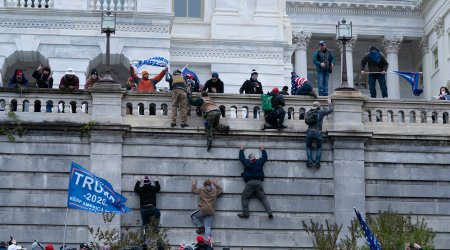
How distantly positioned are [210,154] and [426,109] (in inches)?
271

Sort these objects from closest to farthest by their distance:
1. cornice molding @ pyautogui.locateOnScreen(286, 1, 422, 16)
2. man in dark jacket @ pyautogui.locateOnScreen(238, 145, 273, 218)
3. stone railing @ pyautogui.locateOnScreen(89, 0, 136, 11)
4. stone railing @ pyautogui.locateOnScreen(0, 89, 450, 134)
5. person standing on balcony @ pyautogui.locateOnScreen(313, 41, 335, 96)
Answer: man in dark jacket @ pyautogui.locateOnScreen(238, 145, 273, 218) < stone railing @ pyautogui.locateOnScreen(0, 89, 450, 134) < person standing on balcony @ pyautogui.locateOnScreen(313, 41, 335, 96) < stone railing @ pyautogui.locateOnScreen(89, 0, 136, 11) < cornice molding @ pyautogui.locateOnScreen(286, 1, 422, 16)

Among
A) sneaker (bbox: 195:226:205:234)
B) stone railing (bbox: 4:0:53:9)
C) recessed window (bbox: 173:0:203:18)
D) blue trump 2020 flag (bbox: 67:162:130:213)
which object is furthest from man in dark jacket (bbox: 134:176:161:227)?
recessed window (bbox: 173:0:203:18)

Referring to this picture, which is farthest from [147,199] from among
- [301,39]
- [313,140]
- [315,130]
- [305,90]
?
[301,39]

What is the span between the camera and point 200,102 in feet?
131

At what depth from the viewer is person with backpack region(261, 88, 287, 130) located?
4006 centimetres

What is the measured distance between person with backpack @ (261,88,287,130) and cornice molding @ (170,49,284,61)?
1245 cm

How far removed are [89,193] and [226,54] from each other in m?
18.2

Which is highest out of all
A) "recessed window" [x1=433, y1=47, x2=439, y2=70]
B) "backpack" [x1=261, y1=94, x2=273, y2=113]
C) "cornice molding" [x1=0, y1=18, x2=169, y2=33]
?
"recessed window" [x1=433, y1=47, x2=439, y2=70]

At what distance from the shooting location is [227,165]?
39.9 m

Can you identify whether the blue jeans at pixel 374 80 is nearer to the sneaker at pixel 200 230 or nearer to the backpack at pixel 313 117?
the backpack at pixel 313 117

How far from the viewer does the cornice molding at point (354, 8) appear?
78000 mm

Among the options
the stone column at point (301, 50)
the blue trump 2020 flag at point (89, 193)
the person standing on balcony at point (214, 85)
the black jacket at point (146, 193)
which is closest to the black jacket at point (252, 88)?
the person standing on balcony at point (214, 85)

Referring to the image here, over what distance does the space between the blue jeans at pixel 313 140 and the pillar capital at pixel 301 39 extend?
38.2 m

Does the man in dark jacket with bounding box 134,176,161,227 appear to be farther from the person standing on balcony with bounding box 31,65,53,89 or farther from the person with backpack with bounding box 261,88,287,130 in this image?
the person standing on balcony with bounding box 31,65,53,89
